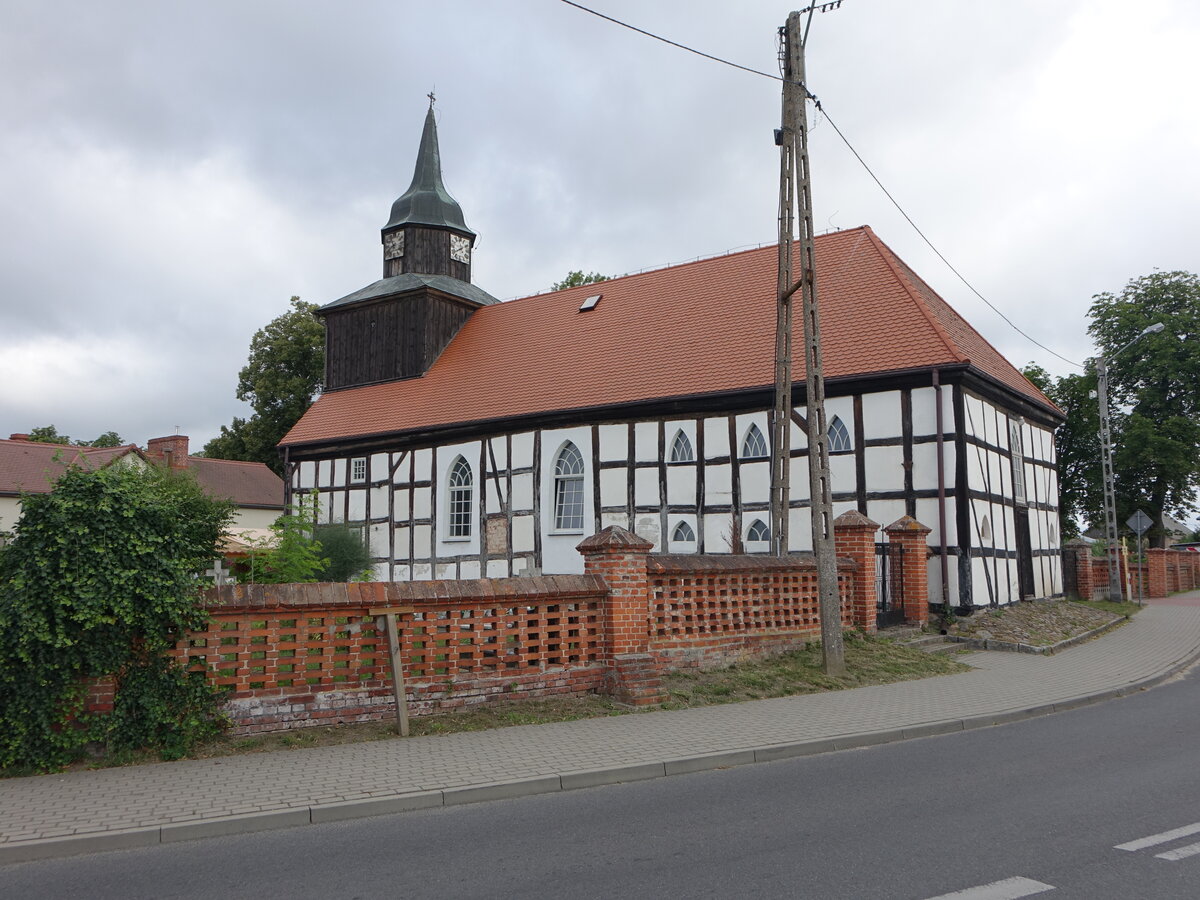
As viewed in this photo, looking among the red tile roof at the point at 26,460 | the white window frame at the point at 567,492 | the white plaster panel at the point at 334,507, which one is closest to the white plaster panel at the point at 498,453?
the white window frame at the point at 567,492

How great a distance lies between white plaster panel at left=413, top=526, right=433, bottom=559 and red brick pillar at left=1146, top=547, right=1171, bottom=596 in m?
25.1

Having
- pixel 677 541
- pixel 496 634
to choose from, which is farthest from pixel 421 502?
pixel 496 634

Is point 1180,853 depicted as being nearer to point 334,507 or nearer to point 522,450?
point 522,450

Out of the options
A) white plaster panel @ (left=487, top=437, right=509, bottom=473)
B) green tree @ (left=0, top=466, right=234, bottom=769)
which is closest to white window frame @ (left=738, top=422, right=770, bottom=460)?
white plaster panel @ (left=487, top=437, right=509, bottom=473)

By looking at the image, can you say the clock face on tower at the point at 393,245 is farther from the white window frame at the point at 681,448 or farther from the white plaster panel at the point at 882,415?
the white plaster panel at the point at 882,415

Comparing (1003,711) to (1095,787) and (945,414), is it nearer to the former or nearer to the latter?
(1095,787)

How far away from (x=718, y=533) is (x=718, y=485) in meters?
0.98

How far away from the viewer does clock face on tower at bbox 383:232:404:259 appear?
98.1 ft

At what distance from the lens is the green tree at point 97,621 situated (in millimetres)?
6871

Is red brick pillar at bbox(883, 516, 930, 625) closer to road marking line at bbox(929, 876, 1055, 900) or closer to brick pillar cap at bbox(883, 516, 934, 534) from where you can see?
brick pillar cap at bbox(883, 516, 934, 534)

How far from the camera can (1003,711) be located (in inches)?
389

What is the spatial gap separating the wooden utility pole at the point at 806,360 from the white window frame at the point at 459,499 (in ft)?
38.5

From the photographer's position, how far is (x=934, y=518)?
1691cm

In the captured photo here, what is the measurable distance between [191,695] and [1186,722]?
A: 9223mm
